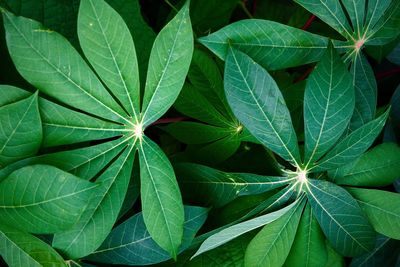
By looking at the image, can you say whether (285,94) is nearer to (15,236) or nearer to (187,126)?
(187,126)

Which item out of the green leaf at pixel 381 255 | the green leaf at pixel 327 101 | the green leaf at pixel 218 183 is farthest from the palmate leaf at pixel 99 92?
the green leaf at pixel 381 255

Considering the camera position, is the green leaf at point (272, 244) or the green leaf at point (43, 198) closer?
the green leaf at point (43, 198)

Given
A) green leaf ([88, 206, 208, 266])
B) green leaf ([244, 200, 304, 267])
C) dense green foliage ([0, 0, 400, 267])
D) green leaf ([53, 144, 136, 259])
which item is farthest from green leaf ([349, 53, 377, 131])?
green leaf ([53, 144, 136, 259])

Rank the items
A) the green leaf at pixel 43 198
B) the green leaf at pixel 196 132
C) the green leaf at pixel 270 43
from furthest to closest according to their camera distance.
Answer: the green leaf at pixel 196 132 → the green leaf at pixel 270 43 → the green leaf at pixel 43 198

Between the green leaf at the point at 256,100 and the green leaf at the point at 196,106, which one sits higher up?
the green leaf at the point at 196,106

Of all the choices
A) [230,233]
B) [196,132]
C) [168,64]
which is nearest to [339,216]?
[230,233]

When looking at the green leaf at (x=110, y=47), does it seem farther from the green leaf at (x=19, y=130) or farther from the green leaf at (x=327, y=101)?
the green leaf at (x=327, y=101)

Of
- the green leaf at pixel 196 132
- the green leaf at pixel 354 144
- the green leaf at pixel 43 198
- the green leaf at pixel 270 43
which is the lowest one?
the green leaf at pixel 43 198
